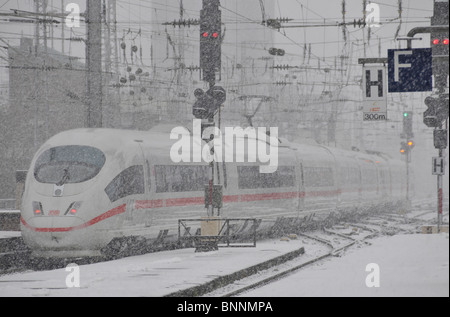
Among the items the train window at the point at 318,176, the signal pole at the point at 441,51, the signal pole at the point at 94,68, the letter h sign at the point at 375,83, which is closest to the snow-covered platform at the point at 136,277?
the signal pole at the point at 441,51

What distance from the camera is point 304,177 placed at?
28.8 metres

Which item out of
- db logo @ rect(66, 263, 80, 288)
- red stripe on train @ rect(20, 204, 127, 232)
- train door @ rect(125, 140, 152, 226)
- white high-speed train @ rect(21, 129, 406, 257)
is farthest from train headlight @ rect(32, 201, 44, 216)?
db logo @ rect(66, 263, 80, 288)

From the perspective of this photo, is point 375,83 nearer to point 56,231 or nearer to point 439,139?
point 439,139

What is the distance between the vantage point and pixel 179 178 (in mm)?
20016

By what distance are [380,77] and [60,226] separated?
29.8 feet

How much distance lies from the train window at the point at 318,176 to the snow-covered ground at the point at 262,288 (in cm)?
1250

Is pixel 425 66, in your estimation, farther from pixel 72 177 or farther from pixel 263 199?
pixel 263 199

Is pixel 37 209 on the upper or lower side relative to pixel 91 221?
upper

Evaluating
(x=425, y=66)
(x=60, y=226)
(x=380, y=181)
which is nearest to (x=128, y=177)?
(x=60, y=226)

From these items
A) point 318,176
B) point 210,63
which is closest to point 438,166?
point 318,176

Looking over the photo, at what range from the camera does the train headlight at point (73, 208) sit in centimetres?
1652

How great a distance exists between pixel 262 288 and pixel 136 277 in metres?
1.97

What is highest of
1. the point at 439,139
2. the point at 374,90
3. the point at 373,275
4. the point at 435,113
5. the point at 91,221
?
the point at 374,90
